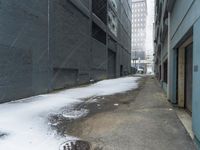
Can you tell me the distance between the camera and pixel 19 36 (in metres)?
8.43

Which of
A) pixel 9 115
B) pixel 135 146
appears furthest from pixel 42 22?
pixel 135 146

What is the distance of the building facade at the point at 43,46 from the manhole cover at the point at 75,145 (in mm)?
4751

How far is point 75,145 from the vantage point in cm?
367

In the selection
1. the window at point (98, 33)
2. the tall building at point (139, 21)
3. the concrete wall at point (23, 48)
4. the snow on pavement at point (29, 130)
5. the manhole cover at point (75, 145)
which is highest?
the tall building at point (139, 21)

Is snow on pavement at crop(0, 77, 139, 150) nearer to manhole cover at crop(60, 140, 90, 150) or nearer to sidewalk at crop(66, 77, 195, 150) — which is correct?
manhole cover at crop(60, 140, 90, 150)

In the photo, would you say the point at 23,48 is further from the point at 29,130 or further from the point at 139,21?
the point at 139,21

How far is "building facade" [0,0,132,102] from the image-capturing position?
7.86 metres

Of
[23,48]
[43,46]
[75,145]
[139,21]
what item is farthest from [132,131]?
[139,21]

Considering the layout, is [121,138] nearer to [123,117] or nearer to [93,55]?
[123,117]

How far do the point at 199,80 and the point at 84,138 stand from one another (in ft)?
7.64

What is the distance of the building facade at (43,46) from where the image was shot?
7863mm

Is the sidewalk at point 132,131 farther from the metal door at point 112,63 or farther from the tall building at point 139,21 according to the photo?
the tall building at point 139,21

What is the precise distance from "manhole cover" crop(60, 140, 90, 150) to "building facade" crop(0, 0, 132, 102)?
4.75 meters

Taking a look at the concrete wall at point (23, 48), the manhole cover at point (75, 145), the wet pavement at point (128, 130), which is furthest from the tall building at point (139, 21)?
the manhole cover at point (75, 145)
